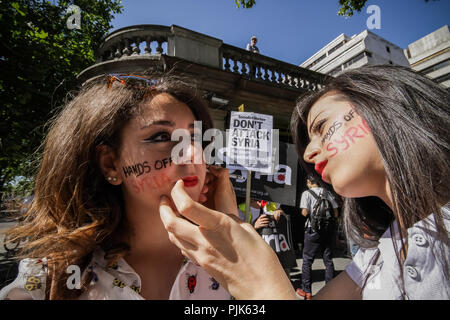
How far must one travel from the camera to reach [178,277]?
3.69 ft

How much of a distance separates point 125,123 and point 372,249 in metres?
1.73

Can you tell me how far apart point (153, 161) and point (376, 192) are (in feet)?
4.09

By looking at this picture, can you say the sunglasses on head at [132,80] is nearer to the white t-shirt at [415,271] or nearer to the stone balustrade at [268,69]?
the white t-shirt at [415,271]

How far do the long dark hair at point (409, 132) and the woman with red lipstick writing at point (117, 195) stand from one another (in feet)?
3.23

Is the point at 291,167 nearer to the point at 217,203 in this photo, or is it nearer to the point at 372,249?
the point at 372,249

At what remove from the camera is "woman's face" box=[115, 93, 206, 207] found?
1104 mm

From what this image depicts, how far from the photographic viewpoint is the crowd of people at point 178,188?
96cm

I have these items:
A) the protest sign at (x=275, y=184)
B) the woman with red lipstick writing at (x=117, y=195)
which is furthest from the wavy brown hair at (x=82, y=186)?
the protest sign at (x=275, y=184)

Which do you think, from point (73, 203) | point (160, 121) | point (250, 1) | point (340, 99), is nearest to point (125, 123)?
point (160, 121)

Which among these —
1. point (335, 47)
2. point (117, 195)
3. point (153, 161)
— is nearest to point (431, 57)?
point (335, 47)

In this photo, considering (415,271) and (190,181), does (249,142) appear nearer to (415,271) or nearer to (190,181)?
(190,181)

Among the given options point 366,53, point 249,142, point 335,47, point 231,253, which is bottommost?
point 231,253

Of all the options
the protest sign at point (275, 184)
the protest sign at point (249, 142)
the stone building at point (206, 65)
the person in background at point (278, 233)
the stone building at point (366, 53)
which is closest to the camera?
the protest sign at point (249, 142)

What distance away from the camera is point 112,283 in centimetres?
100
